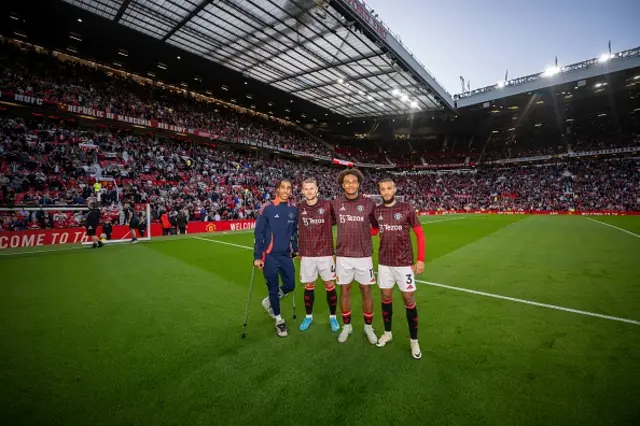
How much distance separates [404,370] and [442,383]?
0.40 m

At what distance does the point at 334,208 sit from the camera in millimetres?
4246

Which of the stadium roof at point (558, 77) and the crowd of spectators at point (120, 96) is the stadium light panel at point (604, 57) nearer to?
the stadium roof at point (558, 77)

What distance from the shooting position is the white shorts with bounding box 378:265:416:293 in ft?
11.4

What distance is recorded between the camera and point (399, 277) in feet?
11.6

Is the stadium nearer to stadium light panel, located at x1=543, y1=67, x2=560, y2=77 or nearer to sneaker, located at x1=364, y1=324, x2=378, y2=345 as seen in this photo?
sneaker, located at x1=364, y1=324, x2=378, y2=345

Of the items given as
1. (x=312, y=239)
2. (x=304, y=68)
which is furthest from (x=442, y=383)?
(x=304, y=68)

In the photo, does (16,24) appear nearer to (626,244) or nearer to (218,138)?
(218,138)

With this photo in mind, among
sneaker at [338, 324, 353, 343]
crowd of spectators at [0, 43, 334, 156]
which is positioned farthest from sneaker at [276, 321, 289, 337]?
crowd of spectators at [0, 43, 334, 156]

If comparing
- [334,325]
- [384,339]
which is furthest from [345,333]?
[384,339]

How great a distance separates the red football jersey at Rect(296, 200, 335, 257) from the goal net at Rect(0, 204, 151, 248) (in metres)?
13.2

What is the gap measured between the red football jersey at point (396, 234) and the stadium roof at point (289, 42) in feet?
62.3

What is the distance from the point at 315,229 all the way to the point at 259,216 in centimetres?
94

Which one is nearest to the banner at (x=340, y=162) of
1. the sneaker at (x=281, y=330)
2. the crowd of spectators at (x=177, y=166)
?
the crowd of spectators at (x=177, y=166)

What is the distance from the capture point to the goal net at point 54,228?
41.1 feet
